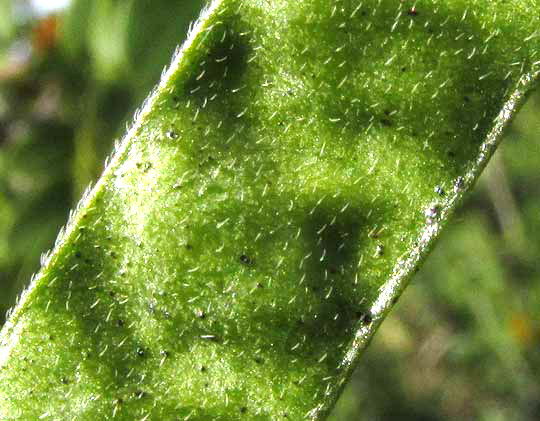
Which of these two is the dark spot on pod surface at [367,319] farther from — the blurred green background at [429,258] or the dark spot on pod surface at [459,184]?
the blurred green background at [429,258]

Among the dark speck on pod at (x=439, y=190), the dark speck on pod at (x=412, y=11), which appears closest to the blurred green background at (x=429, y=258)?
the dark speck on pod at (x=412, y=11)

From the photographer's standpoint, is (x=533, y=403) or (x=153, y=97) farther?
(x=533, y=403)

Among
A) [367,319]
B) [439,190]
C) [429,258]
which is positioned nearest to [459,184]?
[439,190]

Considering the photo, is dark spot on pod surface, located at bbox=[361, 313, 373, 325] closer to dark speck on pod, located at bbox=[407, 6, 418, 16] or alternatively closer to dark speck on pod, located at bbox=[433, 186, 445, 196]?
dark speck on pod, located at bbox=[433, 186, 445, 196]

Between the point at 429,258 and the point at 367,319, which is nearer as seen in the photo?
the point at 367,319

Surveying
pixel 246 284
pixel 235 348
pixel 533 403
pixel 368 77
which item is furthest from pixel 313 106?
pixel 533 403

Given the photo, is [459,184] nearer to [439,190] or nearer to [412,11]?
[439,190]

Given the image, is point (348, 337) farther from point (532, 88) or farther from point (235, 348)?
point (532, 88)

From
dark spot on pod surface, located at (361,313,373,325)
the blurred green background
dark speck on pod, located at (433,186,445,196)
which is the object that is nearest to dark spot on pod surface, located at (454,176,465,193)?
→ dark speck on pod, located at (433,186,445,196)
